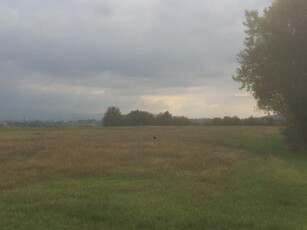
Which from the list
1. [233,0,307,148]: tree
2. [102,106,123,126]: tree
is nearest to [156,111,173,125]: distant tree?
[102,106,123,126]: tree

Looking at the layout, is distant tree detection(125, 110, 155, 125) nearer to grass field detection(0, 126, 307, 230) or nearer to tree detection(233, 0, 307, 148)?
tree detection(233, 0, 307, 148)

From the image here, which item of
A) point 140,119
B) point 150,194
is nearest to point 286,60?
point 150,194

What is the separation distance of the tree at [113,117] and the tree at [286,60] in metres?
78.7

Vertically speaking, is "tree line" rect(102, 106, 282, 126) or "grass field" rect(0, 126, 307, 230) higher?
"tree line" rect(102, 106, 282, 126)

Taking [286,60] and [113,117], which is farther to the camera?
[113,117]

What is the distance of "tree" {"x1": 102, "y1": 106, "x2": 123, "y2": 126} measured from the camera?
115562mm

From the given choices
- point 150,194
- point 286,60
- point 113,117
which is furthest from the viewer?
point 113,117

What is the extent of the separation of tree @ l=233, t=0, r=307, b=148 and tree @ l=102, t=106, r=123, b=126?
7871cm

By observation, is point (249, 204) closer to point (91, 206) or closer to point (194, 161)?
point (91, 206)

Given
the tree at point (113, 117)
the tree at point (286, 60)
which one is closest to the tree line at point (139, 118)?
the tree at point (113, 117)

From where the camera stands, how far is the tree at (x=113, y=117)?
379 feet

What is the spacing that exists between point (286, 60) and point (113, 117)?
273 feet

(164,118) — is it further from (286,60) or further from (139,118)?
(286,60)

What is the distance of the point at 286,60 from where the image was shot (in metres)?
34.7
